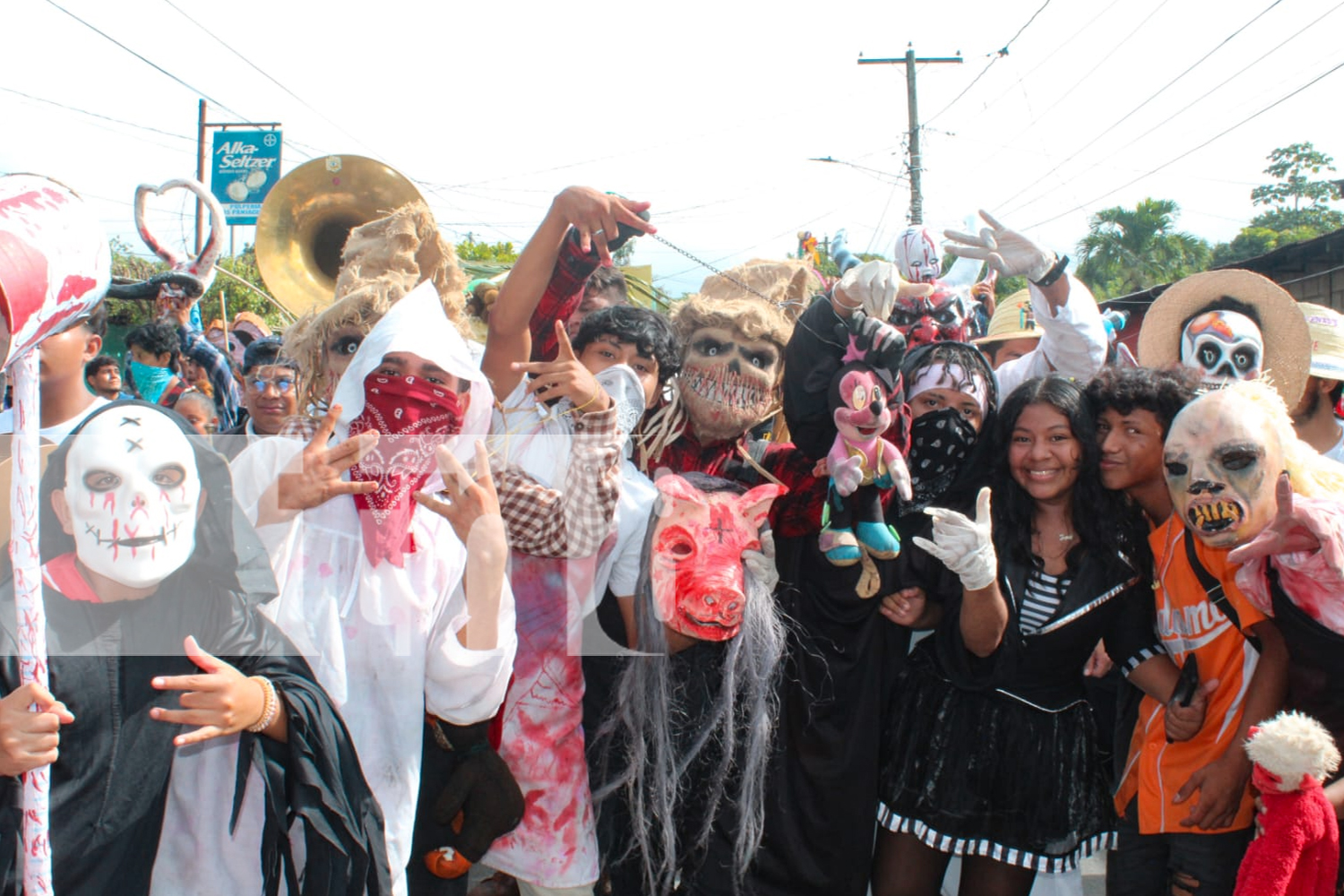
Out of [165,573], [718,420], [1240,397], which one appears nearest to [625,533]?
[718,420]

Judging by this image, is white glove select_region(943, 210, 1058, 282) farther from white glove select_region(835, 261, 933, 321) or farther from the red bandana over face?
the red bandana over face

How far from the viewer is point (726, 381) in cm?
295

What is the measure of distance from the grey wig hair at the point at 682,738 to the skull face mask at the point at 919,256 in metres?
2.85

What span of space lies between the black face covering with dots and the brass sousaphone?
7.44 ft

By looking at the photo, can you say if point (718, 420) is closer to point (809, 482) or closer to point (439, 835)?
point (809, 482)

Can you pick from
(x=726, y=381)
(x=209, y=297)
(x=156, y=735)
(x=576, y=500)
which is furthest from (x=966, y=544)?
(x=209, y=297)

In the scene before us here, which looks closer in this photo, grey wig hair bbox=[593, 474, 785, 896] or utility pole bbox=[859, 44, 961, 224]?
grey wig hair bbox=[593, 474, 785, 896]

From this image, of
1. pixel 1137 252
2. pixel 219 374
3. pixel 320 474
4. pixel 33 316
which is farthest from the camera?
pixel 1137 252

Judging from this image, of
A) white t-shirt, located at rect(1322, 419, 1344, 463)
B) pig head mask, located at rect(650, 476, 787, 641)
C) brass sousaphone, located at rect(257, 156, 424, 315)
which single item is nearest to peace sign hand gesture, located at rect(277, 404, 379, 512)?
pig head mask, located at rect(650, 476, 787, 641)

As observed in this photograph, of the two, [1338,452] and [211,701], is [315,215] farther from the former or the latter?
[1338,452]

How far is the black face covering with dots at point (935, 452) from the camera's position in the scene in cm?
284

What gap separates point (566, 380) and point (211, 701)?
109 centimetres

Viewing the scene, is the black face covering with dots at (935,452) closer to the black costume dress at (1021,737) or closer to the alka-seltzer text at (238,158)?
the black costume dress at (1021,737)

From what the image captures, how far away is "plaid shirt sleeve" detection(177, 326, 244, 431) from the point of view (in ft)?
16.0
